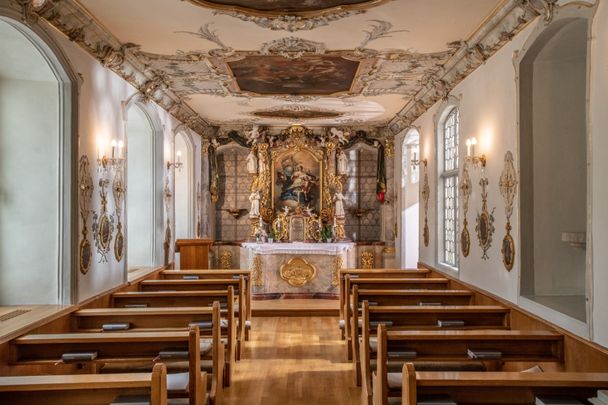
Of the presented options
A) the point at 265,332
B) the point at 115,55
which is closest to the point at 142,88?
the point at 115,55

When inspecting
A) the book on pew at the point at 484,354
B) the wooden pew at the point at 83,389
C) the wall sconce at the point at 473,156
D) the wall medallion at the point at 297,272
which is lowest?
the wall medallion at the point at 297,272

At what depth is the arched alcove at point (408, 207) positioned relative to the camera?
40.4ft

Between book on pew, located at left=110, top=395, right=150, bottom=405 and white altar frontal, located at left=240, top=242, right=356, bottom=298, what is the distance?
29.9 feet

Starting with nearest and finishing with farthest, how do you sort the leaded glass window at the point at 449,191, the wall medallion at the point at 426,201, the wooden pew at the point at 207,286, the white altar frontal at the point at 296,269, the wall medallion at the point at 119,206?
1. the wall medallion at the point at 119,206
2. the wooden pew at the point at 207,286
3. the leaded glass window at the point at 449,191
4. the wall medallion at the point at 426,201
5. the white altar frontal at the point at 296,269

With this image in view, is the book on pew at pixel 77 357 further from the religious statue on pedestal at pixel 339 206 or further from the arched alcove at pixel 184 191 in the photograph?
the religious statue on pedestal at pixel 339 206

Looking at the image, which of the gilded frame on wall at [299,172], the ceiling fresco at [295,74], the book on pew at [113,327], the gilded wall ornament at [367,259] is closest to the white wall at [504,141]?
the ceiling fresco at [295,74]

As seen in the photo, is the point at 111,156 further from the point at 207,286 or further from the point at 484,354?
the point at 484,354

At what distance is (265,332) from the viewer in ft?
29.0

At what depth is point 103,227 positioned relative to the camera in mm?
6680

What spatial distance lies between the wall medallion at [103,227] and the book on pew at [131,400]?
387 centimetres

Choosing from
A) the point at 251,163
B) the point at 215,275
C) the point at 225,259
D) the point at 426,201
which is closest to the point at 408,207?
the point at 426,201

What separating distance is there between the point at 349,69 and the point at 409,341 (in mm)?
4633

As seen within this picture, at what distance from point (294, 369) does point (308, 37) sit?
370 centimetres

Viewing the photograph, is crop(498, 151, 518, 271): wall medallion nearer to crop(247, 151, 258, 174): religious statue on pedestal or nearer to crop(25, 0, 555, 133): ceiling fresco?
crop(25, 0, 555, 133): ceiling fresco
